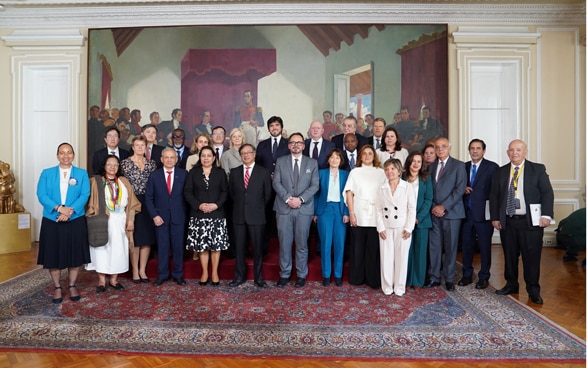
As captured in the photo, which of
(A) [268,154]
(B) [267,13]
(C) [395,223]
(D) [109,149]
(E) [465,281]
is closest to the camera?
(C) [395,223]

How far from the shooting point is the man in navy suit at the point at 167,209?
5017mm

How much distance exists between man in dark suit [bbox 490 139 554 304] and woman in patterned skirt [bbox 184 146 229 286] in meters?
3.27

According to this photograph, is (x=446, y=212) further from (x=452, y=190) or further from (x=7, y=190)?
(x=7, y=190)

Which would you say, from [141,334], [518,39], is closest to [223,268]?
[141,334]

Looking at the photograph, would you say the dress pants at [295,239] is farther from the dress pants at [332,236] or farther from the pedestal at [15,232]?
the pedestal at [15,232]

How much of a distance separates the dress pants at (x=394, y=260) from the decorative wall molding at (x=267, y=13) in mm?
5205

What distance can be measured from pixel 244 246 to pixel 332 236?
1122mm

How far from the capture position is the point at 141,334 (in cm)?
352

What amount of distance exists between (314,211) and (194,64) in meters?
4.74

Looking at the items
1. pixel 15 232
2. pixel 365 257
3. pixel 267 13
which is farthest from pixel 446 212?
pixel 15 232

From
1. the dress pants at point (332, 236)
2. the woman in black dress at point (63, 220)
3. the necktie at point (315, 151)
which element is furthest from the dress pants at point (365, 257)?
the woman in black dress at point (63, 220)

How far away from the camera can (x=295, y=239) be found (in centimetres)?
506

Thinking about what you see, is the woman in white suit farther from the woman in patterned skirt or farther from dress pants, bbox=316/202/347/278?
the woman in patterned skirt

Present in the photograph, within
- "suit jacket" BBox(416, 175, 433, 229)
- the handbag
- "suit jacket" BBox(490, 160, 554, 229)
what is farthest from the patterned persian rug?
"suit jacket" BBox(490, 160, 554, 229)
